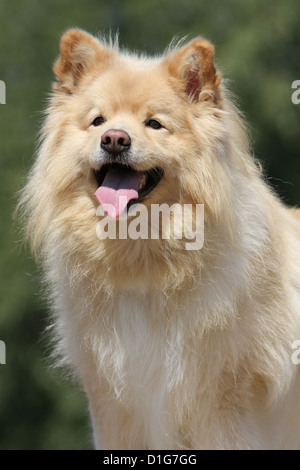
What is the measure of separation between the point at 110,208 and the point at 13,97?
330 inches

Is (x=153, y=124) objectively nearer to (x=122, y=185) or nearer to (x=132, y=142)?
(x=132, y=142)

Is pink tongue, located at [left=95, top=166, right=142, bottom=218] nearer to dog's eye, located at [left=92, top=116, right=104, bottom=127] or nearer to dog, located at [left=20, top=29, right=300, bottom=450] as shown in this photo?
dog, located at [left=20, top=29, right=300, bottom=450]

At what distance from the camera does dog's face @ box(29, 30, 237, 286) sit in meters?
4.30

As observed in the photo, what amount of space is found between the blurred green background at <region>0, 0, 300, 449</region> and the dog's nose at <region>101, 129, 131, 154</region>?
22.7 ft

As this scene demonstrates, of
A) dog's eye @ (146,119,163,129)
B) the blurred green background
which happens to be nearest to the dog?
dog's eye @ (146,119,163,129)

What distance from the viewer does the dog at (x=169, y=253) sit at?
14.4ft

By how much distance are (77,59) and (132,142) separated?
835 millimetres

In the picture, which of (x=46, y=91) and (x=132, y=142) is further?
(x=46, y=91)

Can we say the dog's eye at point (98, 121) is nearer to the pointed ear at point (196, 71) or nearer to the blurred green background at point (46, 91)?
the pointed ear at point (196, 71)

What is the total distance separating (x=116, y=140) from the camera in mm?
4176

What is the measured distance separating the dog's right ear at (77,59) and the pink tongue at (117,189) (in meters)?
0.71

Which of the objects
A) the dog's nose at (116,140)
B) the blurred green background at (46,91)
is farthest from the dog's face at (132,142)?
the blurred green background at (46,91)

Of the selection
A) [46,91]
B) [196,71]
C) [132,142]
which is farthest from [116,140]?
[46,91]
